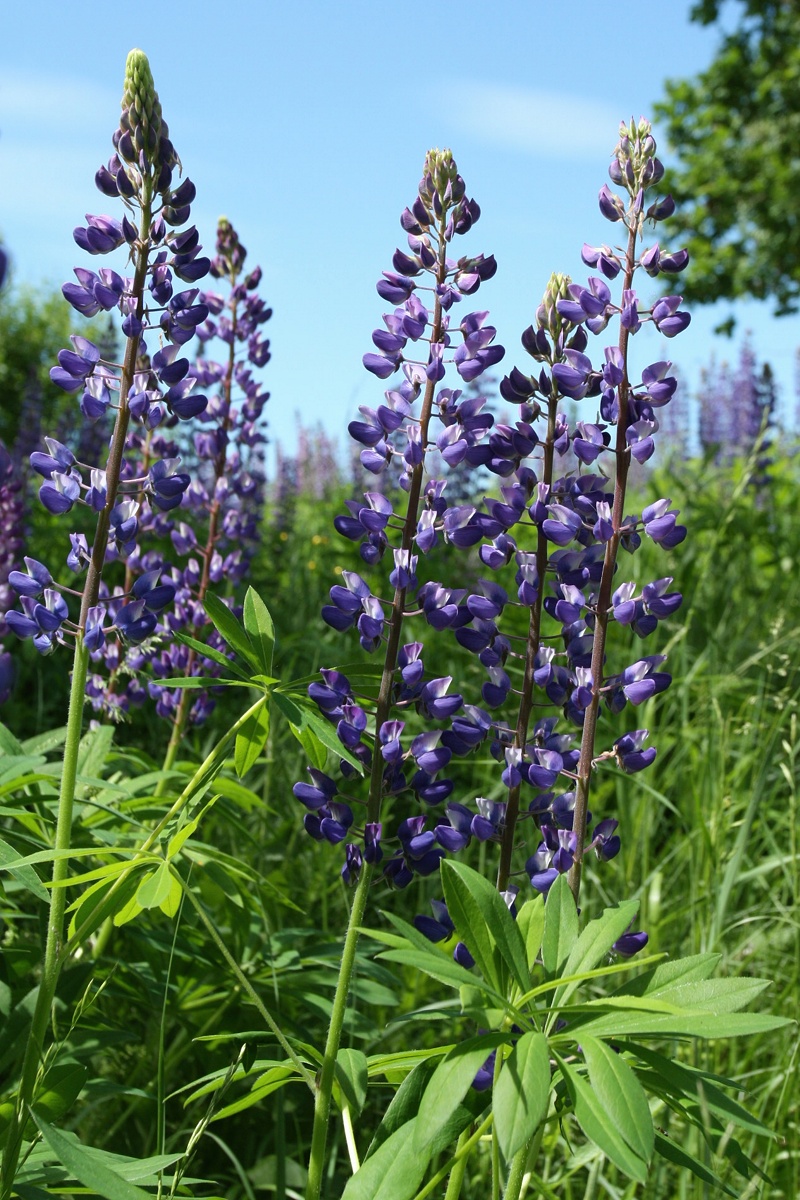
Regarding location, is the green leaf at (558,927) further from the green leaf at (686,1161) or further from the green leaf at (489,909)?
the green leaf at (686,1161)

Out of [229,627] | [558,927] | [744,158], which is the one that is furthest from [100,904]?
[744,158]

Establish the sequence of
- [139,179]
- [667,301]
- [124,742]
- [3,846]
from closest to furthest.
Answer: [3,846]
[667,301]
[139,179]
[124,742]

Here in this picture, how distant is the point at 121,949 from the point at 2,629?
947 mm

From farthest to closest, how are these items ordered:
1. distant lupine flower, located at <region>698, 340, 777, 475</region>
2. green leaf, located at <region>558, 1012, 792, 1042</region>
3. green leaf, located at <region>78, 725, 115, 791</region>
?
1. distant lupine flower, located at <region>698, 340, 777, 475</region>
2. green leaf, located at <region>78, 725, 115, 791</region>
3. green leaf, located at <region>558, 1012, 792, 1042</region>

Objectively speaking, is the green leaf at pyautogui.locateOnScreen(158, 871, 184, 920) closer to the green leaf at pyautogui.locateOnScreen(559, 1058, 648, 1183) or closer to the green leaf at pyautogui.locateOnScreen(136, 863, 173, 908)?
the green leaf at pyautogui.locateOnScreen(136, 863, 173, 908)

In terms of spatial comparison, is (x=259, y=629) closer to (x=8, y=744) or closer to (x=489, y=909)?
(x=489, y=909)

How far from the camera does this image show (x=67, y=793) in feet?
6.24

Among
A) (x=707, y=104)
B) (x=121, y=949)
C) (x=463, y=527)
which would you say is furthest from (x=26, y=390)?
(x=707, y=104)

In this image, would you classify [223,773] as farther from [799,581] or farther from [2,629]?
[799,581]

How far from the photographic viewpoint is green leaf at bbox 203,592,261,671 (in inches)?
73.7

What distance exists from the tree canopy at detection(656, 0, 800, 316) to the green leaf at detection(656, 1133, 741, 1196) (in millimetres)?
18618

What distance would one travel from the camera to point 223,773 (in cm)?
337

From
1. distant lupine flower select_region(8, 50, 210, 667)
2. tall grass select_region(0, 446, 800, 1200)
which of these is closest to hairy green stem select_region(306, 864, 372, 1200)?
tall grass select_region(0, 446, 800, 1200)

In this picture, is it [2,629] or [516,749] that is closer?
[516,749]
